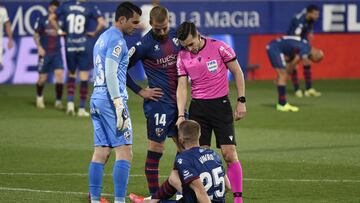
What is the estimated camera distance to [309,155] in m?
16.2

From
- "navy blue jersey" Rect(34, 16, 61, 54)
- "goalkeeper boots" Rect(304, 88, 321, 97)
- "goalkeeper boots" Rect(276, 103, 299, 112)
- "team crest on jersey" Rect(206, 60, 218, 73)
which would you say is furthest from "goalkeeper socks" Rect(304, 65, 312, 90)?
"team crest on jersey" Rect(206, 60, 218, 73)

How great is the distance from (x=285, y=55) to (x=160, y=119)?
12.8 metres

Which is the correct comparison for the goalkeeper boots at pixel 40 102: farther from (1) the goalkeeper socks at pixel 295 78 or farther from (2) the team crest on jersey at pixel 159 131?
(2) the team crest on jersey at pixel 159 131

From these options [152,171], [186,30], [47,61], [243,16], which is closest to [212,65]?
[186,30]

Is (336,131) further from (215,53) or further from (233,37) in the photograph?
(233,37)

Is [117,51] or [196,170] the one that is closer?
[196,170]

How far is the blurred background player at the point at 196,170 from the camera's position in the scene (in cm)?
1024

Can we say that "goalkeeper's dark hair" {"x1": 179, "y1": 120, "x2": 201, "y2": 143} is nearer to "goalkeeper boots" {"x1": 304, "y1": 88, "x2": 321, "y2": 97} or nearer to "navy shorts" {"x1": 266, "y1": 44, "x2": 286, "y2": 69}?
"navy shorts" {"x1": 266, "y1": 44, "x2": 286, "y2": 69}

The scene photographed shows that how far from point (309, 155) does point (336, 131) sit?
3055mm

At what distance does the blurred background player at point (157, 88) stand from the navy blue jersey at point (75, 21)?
9.41 metres

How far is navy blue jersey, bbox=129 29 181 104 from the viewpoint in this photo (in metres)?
12.4

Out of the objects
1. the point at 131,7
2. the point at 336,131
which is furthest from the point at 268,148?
the point at 131,7

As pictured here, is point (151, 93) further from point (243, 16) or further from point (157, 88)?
point (243, 16)

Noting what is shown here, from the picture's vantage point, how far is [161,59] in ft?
40.7
